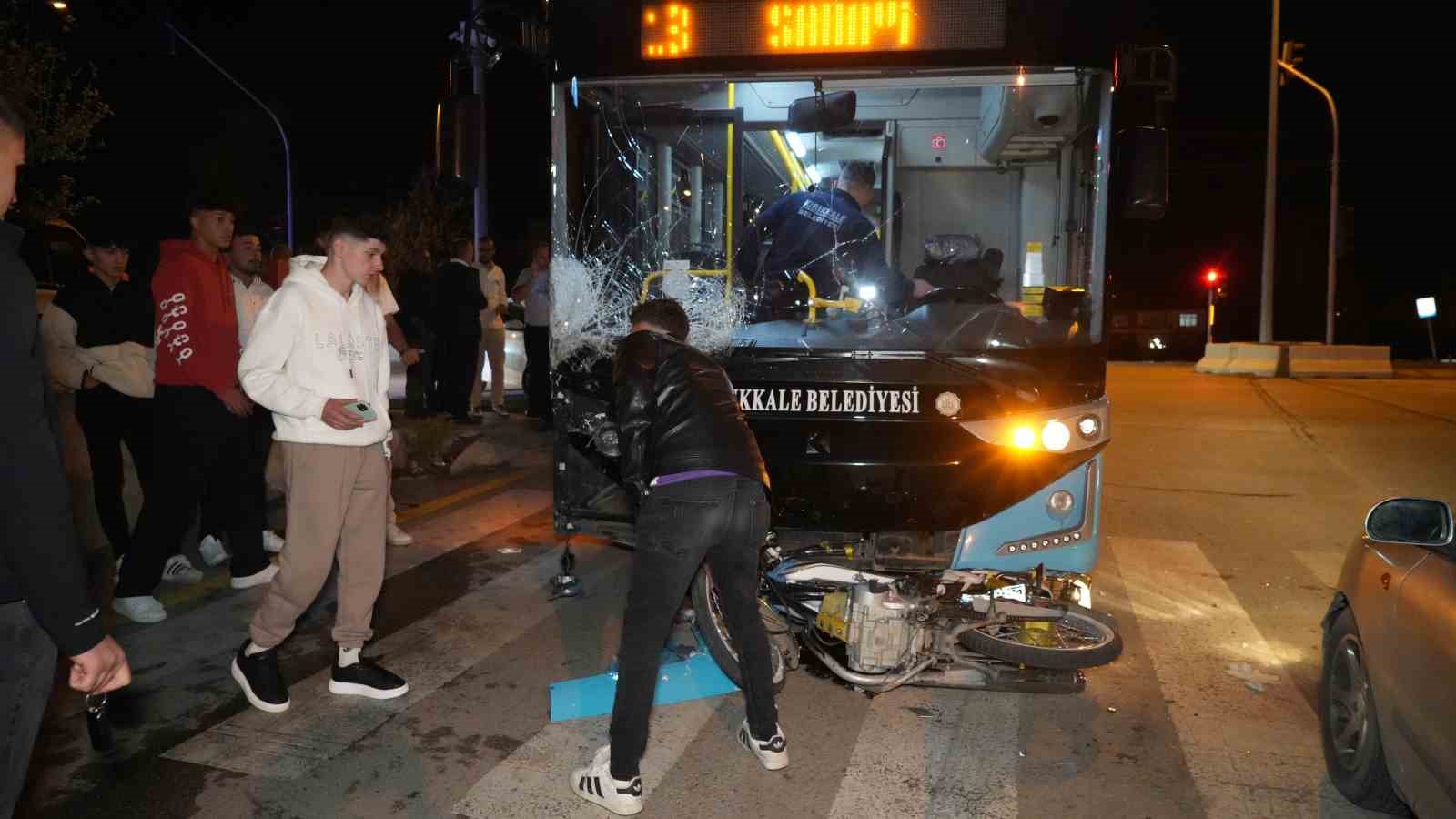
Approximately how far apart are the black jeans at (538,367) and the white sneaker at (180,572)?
5.93 m

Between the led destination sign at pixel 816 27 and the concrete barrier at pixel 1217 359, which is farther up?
the led destination sign at pixel 816 27

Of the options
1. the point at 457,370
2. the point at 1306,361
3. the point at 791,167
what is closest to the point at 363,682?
the point at 791,167

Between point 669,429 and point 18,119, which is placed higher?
point 18,119

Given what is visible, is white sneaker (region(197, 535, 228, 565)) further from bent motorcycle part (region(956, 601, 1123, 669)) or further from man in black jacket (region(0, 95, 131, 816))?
Answer: man in black jacket (region(0, 95, 131, 816))

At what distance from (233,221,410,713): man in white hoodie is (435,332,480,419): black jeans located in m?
7.11

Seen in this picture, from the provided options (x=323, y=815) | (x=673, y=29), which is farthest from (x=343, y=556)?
(x=673, y=29)

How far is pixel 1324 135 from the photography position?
157 ft

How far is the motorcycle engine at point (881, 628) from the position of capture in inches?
172

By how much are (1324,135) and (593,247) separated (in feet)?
170

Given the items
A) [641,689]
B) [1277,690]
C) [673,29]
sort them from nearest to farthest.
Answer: [641,689] < [1277,690] < [673,29]

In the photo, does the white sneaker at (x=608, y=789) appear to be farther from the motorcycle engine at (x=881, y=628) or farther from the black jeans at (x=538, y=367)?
the black jeans at (x=538, y=367)

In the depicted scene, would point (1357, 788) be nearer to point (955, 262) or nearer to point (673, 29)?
point (955, 262)

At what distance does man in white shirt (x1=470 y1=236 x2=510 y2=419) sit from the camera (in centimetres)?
1255

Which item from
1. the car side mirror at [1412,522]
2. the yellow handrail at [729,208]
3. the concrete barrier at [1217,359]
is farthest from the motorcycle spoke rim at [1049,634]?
the concrete barrier at [1217,359]
